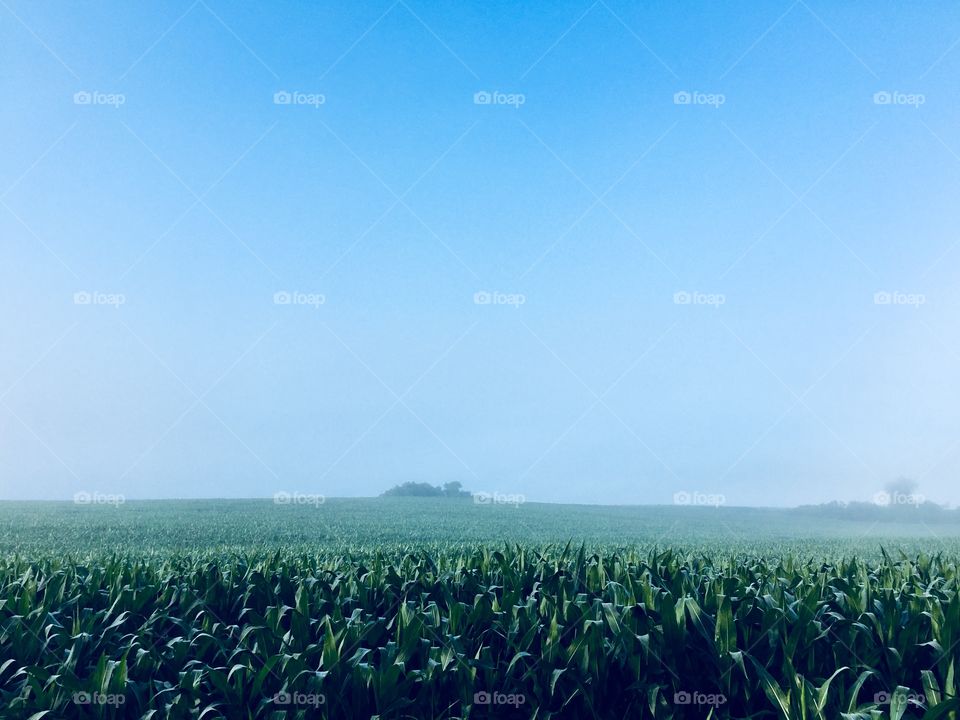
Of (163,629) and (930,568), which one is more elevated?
(930,568)

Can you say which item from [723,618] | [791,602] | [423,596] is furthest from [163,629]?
[791,602]

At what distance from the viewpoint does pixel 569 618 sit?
6.20 m

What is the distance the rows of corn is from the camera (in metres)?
5.13

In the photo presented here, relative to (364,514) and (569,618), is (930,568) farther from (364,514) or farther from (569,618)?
(364,514)

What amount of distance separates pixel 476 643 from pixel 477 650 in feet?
0.29

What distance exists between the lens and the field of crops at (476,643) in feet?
16.9

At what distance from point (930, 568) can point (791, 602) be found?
430 cm

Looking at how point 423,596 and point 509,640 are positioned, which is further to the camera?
point 423,596

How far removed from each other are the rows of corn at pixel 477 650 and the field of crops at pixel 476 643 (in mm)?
17

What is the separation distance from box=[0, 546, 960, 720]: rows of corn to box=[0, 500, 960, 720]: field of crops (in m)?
0.02

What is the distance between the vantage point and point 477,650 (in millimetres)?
6062

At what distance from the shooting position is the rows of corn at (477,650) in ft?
16.8

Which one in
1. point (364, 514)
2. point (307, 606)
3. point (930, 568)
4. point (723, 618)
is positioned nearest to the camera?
point (723, 618)

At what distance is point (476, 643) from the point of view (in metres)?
6.15
